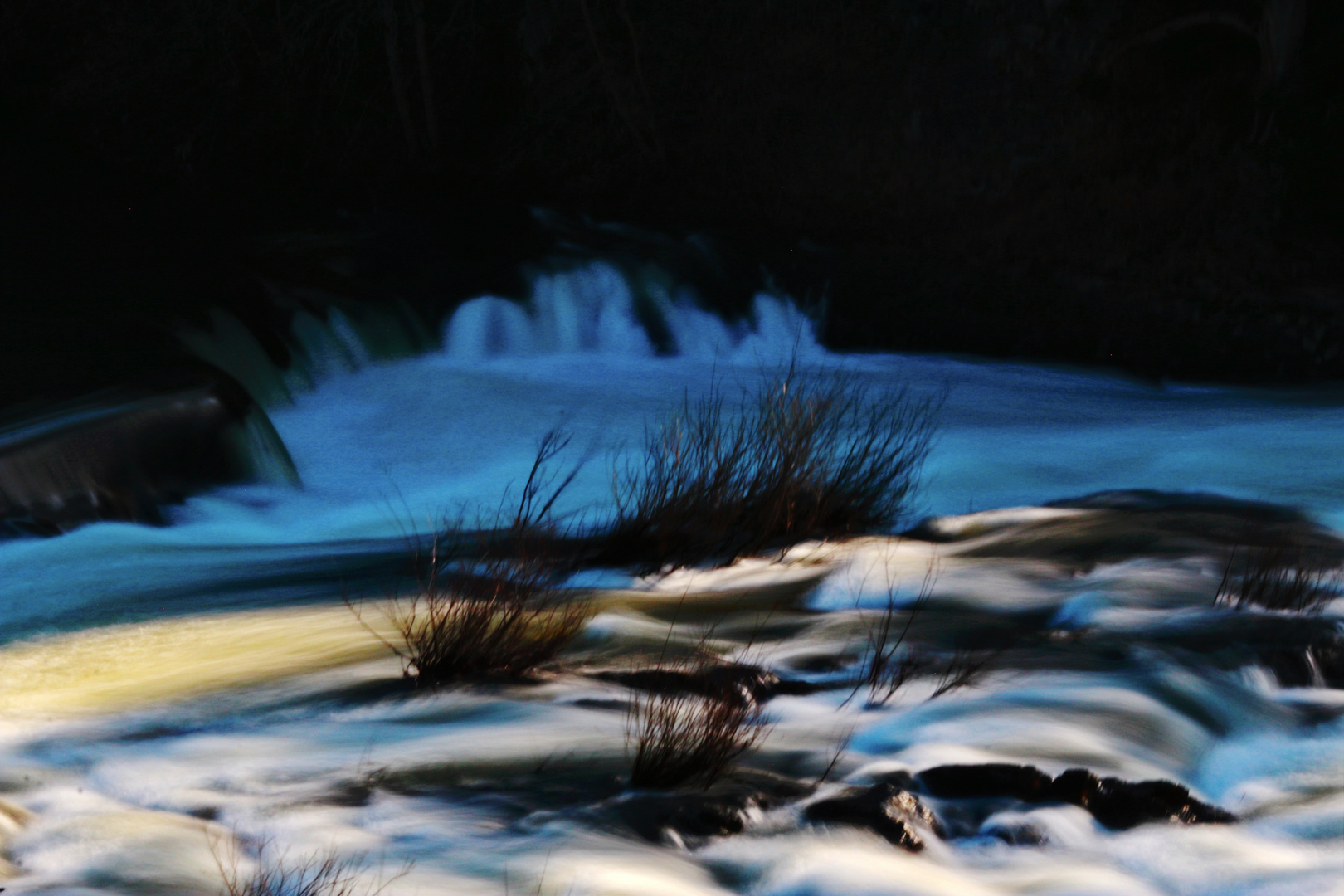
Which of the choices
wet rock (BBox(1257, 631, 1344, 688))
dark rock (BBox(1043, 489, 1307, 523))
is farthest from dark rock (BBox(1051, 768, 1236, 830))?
dark rock (BBox(1043, 489, 1307, 523))

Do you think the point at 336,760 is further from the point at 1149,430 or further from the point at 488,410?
the point at 1149,430

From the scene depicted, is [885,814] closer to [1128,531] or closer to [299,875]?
[299,875]

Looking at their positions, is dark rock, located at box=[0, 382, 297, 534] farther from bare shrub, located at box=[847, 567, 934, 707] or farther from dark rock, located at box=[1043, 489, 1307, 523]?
dark rock, located at box=[1043, 489, 1307, 523]

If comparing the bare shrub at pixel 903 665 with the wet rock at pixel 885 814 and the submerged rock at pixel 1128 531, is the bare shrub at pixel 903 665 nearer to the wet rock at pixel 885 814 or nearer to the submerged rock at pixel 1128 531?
the wet rock at pixel 885 814

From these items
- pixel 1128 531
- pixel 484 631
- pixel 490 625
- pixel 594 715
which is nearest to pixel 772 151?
pixel 1128 531

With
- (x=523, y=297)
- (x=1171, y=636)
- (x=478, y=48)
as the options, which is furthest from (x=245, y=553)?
(x=478, y=48)

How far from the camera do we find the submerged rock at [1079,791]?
363 cm

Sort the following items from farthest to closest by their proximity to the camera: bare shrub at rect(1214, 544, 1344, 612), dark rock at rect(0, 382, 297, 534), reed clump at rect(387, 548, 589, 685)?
1. dark rock at rect(0, 382, 297, 534)
2. bare shrub at rect(1214, 544, 1344, 612)
3. reed clump at rect(387, 548, 589, 685)

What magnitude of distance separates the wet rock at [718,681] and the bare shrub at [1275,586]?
71.9 inches

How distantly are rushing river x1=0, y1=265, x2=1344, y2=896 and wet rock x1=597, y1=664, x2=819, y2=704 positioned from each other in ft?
0.20

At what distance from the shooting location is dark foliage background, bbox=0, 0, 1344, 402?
11961mm

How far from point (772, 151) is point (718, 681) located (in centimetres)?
1121

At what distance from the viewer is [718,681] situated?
4.28m

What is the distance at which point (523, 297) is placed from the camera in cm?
1177
